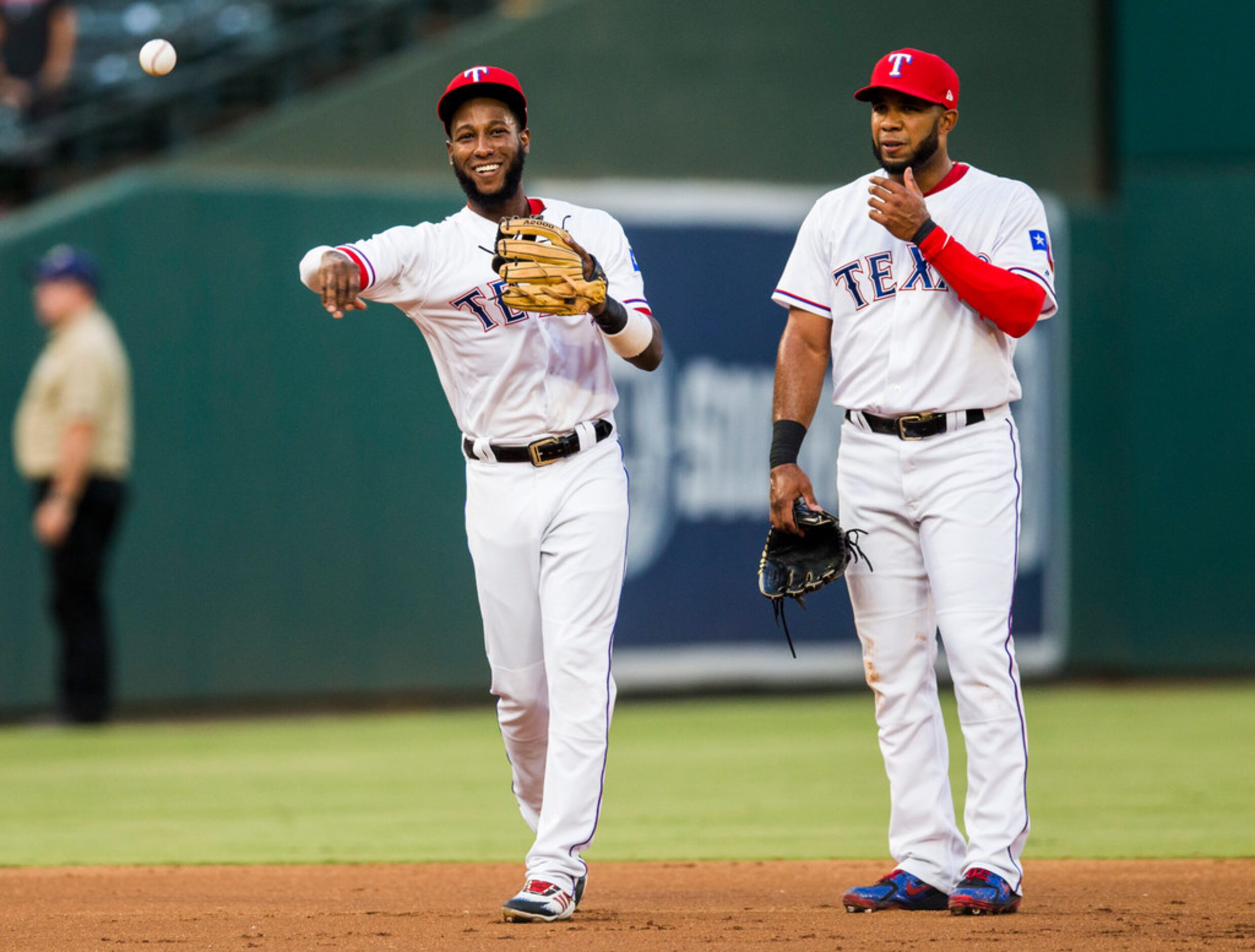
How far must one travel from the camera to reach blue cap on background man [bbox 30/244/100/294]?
880 centimetres

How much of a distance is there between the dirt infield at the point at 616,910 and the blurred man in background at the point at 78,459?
147 inches

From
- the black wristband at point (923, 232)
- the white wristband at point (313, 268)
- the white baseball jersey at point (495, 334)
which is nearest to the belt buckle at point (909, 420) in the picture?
the black wristband at point (923, 232)

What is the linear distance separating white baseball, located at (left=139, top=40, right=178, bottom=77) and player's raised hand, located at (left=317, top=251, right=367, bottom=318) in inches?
47.9

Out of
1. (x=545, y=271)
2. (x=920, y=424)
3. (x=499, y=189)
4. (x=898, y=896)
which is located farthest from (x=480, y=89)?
(x=898, y=896)

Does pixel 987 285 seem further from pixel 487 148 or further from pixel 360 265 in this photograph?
pixel 360 265

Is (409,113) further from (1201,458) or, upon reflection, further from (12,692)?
(1201,458)

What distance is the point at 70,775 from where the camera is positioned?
7.53 meters

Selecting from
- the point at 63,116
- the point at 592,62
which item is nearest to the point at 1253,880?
the point at 592,62

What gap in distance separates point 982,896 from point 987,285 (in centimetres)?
144

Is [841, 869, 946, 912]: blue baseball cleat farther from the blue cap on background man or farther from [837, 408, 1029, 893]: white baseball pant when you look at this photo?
the blue cap on background man

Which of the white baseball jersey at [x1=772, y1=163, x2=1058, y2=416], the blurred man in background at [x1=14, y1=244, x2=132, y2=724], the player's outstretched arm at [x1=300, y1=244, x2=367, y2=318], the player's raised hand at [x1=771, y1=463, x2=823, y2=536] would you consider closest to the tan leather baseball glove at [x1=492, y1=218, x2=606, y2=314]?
the player's outstretched arm at [x1=300, y1=244, x2=367, y2=318]

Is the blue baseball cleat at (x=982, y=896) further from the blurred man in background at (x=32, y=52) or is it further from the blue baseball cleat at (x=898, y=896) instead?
the blurred man in background at (x=32, y=52)

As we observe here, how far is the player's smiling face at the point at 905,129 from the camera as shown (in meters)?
4.50

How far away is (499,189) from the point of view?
15.0ft
